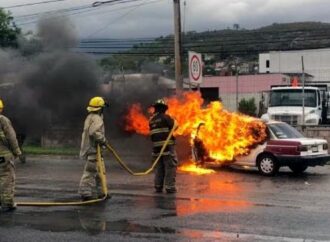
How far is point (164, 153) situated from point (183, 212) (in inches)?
101

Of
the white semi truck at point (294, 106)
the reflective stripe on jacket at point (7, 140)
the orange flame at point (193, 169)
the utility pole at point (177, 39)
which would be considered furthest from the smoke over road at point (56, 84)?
the white semi truck at point (294, 106)

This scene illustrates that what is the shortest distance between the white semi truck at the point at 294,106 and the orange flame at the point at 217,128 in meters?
8.39

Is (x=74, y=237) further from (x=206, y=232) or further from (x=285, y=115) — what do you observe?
(x=285, y=115)

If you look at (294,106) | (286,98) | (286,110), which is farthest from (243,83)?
(286,110)

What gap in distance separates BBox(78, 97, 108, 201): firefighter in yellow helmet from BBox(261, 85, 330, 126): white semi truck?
14892 mm

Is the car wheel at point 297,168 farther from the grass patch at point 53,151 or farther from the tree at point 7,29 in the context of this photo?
the tree at point 7,29

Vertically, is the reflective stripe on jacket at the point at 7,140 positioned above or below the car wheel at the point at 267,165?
above

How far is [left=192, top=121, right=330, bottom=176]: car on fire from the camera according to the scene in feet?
51.1

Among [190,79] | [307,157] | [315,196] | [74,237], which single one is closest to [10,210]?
[74,237]

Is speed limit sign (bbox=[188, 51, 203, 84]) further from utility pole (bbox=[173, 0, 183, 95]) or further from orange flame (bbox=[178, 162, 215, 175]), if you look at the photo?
orange flame (bbox=[178, 162, 215, 175])

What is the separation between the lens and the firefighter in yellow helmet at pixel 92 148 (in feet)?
34.4

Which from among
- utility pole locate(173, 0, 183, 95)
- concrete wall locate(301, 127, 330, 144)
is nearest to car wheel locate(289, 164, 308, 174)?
concrete wall locate(301, 127, 330, 144)

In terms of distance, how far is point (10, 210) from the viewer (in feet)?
31.5

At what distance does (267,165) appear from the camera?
1575 centimetres
